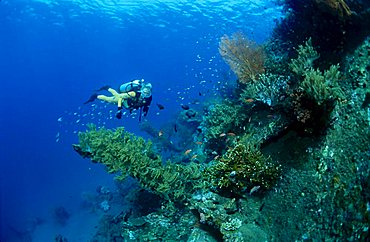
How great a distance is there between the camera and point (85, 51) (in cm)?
7481

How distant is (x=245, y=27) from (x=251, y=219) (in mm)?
38520

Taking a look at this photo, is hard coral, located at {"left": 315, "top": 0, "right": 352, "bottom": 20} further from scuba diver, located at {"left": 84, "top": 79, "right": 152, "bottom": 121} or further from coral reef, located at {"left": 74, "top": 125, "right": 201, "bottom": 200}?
coral reef, located at {"left": 74, "top": 125, "right": 201, "bottom": 200}

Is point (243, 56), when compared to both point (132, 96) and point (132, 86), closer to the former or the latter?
point (132, 86)

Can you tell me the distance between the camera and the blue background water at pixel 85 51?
113 ft

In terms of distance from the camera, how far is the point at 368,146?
15.1ft

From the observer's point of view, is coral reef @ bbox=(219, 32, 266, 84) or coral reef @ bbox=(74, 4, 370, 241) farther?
Answer: coral reef @ bbox=(219, 32, 266, 84)

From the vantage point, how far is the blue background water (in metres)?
34.6

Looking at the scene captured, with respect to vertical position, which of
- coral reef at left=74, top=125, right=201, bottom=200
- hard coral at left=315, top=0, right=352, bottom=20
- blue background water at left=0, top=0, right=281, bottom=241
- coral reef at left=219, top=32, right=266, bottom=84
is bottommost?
blue background water at left=0, top=0, right=281, bottom=241

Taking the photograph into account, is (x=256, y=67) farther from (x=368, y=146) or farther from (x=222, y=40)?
(x=368, y=146)

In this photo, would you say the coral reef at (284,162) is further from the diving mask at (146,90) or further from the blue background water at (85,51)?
the blue background water at (85,51)

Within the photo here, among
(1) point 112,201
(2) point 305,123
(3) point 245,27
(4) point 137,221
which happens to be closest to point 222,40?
(2) point 305,123

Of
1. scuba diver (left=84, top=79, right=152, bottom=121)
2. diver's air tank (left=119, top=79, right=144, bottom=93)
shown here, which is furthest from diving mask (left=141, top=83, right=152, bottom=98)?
diver's air tank (left=119, top=79, right=144, bottom=93)

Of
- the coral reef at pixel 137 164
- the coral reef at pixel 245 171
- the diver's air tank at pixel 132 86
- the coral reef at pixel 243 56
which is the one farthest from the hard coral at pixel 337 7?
the coral reef at pixel 137 164

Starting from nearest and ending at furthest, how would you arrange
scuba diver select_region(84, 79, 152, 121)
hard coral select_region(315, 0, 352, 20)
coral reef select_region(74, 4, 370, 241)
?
1. coral reef select_region(74, 4, 370, 241)
2. hard coral select_region(315, 0, 352, 20)
3. scuba diver select_region(84, 79, 152, 121)
